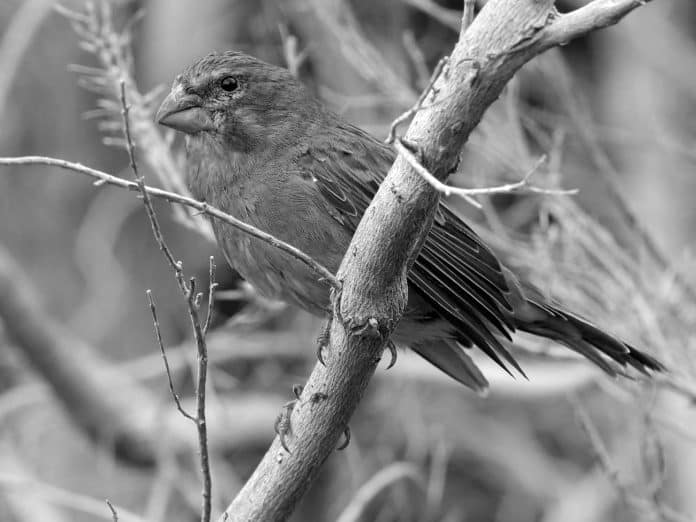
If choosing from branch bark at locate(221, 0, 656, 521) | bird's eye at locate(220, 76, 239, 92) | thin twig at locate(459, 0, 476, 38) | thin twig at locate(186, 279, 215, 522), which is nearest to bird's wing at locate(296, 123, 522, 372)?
bird's eye at locate(220, 76, 239, 92)

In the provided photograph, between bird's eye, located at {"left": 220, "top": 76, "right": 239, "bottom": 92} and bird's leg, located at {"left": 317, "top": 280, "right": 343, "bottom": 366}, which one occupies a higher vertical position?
bird's eye, located at {"left": 220, "top": 76, "right": 239, "bottom": 92}

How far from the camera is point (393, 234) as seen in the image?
2312 mm

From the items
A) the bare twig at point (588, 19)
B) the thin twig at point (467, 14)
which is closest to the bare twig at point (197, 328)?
the thin twig at point (467, 14)

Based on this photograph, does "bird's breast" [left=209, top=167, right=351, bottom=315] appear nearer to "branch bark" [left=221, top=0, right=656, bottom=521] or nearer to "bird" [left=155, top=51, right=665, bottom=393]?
"bird" [left=155, top=51, right=665, bottom=393]

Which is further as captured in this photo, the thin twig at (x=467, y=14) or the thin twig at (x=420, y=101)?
the thin twig at (x=467, y=14)

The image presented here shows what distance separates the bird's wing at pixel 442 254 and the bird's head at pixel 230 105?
158mm

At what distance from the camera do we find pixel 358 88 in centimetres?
554

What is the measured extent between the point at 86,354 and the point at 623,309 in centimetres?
312

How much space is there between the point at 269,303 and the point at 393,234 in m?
1.79

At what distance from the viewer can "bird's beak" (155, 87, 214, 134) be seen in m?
3.36

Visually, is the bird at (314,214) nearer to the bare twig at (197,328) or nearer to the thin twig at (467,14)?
the bare twig at (197,328)

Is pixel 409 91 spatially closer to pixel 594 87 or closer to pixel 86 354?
pixel 86 354

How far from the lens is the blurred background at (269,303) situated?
5.01 metres

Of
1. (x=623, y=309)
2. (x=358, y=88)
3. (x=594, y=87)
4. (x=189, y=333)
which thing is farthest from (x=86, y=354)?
(x=594, y=87)
